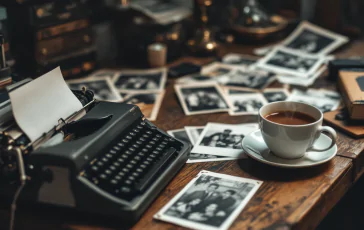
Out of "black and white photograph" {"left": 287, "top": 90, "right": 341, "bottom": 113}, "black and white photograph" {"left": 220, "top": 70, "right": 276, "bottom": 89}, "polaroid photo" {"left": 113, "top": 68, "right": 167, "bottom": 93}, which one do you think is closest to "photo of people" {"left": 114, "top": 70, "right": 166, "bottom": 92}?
"polaroid photo" {"left": 113, "top": 68, "right": 167, "bottom": 93}

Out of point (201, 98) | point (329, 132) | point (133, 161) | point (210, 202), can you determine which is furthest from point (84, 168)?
point (201, 98)

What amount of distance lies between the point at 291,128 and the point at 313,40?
1.00 meters

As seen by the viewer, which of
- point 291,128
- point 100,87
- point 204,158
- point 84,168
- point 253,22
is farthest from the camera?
point 253,22

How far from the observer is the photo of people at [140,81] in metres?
1.60

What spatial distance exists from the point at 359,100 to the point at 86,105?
Answer: 699mm

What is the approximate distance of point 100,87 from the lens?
5.23 ft

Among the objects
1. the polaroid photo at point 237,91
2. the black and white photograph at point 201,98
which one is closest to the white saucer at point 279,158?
the black and white photograph at point 201,98

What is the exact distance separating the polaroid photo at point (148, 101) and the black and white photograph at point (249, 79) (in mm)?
235

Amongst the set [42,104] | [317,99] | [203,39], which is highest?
[42,104]

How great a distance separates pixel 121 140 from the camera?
1035 mm

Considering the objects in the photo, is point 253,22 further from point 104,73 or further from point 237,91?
point 104,73

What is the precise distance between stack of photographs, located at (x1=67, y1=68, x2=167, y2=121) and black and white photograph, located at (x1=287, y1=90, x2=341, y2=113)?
1.35 feet

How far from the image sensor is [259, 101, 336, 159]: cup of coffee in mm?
1034

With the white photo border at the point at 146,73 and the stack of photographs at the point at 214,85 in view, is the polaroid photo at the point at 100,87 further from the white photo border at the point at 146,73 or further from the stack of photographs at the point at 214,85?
the stack of photographs at the point at 214,85
